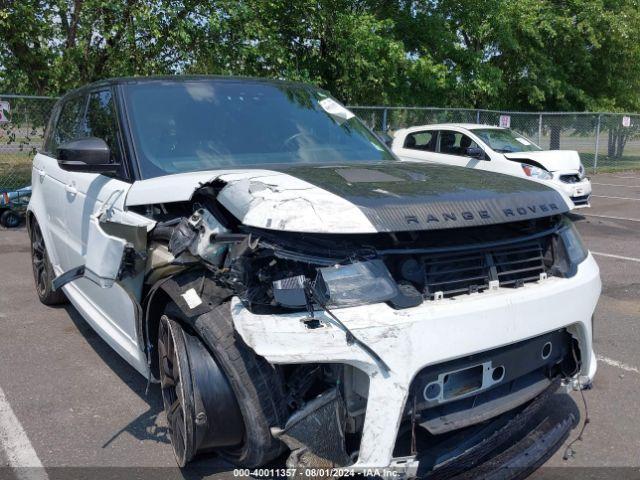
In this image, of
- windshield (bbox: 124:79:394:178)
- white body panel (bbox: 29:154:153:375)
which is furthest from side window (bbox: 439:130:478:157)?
white body panel (bbox: 29:154:153:375)

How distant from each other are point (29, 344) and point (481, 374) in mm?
3704

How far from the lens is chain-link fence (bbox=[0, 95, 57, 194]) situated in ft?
35.7

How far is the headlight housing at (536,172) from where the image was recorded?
11953 mm

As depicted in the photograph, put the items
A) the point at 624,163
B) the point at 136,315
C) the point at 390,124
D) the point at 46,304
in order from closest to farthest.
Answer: the point at 136,315
the point at 46,304
the point at 390,124
the point at 624,163

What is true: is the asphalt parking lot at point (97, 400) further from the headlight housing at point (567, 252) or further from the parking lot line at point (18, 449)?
the headlight housing at point (567, 252)

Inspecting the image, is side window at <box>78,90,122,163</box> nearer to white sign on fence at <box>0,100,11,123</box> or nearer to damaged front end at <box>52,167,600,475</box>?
damaged front end at <box>52,167,600,475</box>

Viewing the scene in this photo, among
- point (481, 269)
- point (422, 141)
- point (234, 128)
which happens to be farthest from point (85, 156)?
point (422, 141)

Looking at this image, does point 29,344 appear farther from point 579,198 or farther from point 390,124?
point 390,124

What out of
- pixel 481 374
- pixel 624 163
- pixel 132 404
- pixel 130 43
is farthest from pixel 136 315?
pixel 624 163

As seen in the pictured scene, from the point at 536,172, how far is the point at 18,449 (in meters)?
10.7

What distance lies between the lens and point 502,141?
13.2 metres

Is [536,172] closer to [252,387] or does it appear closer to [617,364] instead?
[617,364]

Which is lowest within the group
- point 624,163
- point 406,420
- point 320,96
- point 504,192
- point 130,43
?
point 624,163

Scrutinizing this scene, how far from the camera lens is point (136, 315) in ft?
10.8
